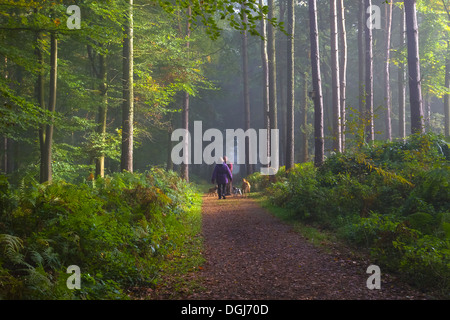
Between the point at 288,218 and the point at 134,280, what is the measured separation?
620 centimetres

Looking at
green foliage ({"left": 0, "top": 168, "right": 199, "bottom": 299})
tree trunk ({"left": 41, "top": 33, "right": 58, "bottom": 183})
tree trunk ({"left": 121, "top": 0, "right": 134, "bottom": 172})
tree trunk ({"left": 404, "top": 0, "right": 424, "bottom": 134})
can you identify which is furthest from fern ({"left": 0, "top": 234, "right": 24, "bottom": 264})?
tree trunk ({"left": 404, "top": 0, "right": 424, "bottom": 134})

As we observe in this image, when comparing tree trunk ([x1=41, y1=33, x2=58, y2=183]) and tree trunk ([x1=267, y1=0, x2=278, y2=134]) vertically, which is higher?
tree trunk ([x1=267, y1=0, x2=278, y2=134])

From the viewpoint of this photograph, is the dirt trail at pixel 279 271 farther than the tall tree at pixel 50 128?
No

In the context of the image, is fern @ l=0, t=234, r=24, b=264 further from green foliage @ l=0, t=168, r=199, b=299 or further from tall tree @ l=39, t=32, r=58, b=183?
tall tree @ l=39, t=32, r=58, b=183

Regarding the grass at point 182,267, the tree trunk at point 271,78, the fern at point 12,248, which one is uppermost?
the tree trunk at point 271,78

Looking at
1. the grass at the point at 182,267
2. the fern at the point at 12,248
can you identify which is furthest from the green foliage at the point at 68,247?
the grass at the point at 182,267

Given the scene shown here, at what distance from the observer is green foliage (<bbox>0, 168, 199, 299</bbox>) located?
415 centimetres

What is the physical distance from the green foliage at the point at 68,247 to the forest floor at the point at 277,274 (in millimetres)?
711

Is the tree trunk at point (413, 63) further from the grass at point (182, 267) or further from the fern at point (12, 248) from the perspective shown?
the fern at point (12, 248)

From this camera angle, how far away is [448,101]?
33656 mm

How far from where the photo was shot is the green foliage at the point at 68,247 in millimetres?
4152

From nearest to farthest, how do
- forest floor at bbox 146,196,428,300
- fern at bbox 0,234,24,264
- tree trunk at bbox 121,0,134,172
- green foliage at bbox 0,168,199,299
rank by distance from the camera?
green foliage at bbox 0,168,199,299
fern at bbox 0,234,24,264
forest floor at bbox 146,196,428,300
tree trunk at bbox 121,0,134,172

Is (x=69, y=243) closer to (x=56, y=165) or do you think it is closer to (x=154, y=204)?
(x=154, y=204)
